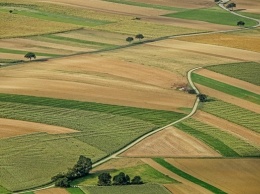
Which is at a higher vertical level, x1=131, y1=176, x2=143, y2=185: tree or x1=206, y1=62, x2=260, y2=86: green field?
x1=206, y1=62, x2=260, y2=86: green field

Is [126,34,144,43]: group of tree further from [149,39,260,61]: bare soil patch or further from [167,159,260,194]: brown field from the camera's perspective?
[167,159,260,194]: brown field

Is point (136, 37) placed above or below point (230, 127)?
above

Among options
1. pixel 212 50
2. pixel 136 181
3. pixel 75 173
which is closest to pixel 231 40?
pixel 212 50

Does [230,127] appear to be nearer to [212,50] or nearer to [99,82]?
[99,82]

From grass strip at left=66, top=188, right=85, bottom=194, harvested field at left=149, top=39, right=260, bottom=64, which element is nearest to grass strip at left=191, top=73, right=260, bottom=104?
harvested field at left=149, top=39, right=260, bottom=64

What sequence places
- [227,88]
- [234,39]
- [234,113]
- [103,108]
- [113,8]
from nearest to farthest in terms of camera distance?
[103,108] → [234,113] → [227,88] → [234,39] → [113,8]

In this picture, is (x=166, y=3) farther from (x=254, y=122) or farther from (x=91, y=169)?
(x=91, y=169)
